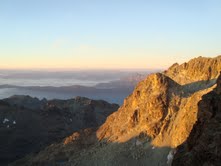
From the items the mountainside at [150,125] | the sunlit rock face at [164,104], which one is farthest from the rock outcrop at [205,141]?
the sunlit rock face at [164,104]

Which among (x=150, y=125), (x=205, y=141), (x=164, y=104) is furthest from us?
(x=164, y=104)

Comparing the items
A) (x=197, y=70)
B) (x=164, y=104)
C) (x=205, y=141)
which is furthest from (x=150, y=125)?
(x=205, y=141)

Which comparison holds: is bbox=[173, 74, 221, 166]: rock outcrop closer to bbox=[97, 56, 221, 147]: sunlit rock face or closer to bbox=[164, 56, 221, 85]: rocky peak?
bbox=[97, 56, 221, 147]: sunlit rock face

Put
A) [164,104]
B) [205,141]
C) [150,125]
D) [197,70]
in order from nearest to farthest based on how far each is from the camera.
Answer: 1. [205,141]
2. [150,125]
3. [164,104]
4. [197,70]

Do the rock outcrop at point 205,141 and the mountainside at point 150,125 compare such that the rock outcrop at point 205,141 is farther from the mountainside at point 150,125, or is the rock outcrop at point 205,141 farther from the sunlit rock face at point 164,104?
the sunlit rock face at point 164,104

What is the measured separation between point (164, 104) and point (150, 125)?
280 inches

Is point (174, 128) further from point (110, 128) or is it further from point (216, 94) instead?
point (216, 94)

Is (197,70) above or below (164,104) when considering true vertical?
above

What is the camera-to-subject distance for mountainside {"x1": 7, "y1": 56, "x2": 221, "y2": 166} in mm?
101406

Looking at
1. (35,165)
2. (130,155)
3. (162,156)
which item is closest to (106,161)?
(130,155)

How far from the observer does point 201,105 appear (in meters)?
30.1

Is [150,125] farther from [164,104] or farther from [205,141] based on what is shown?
[205,141]

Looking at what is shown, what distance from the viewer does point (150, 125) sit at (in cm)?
11400

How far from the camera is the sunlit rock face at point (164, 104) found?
10794 centimetres
